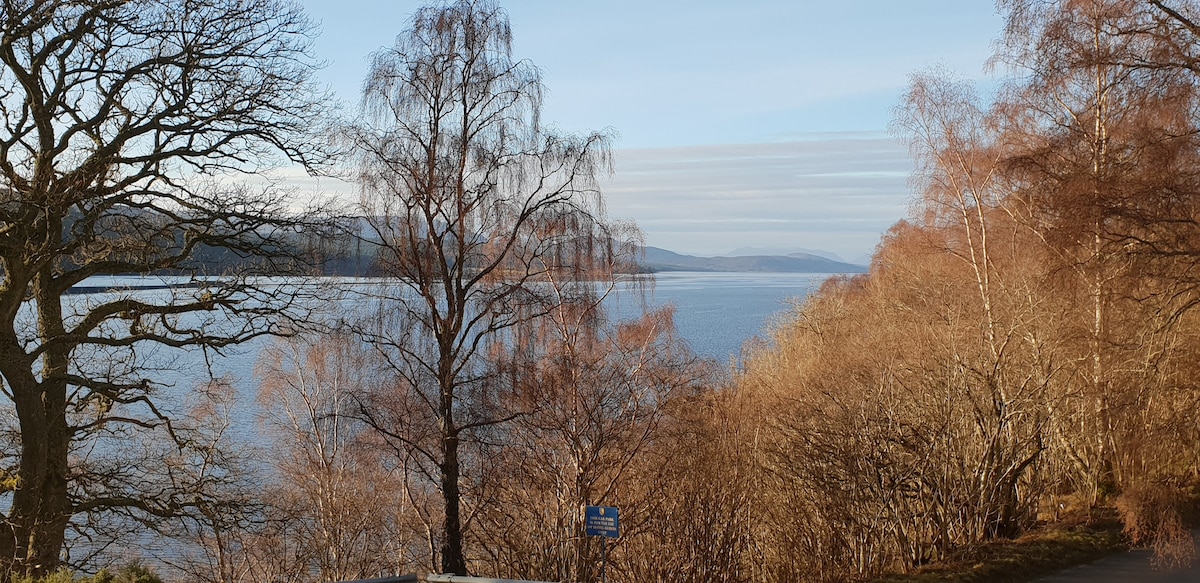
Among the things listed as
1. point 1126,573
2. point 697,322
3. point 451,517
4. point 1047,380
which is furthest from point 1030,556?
point 697,322

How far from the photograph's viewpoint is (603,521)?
473 inches

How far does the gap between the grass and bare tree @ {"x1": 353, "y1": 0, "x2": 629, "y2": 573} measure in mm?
7306

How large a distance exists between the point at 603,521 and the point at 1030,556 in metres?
6.42

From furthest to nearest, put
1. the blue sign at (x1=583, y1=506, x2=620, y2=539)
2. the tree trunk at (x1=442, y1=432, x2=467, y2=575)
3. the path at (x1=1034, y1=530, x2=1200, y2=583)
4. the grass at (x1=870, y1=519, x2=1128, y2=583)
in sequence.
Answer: the tree trunk at (x1=442, y1=432, x2=467, y2=575) → the path at (x1=1034, y1=530, x2=1200, y2=583) → the grass at (x1=870, y1=519, x2=1128, y2=583) → the blue sign at (x1=583, y1=506, x2=620, y2=539)

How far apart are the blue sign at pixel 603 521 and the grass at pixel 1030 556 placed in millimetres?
3520

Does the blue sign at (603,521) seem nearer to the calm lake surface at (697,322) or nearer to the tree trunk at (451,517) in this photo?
the tree trunk at (451,517)

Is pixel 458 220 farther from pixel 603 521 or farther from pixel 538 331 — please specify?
pixel 603 521

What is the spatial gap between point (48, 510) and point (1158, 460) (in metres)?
17.6

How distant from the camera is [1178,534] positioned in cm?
1369

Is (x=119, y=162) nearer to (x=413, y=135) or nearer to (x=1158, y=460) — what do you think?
(x=413, y=135)

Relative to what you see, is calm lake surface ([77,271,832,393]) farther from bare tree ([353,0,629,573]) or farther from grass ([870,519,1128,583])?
grass ([870,519,1128,583])

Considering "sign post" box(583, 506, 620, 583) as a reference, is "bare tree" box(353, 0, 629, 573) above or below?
above

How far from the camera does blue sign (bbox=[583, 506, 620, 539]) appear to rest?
11.9m

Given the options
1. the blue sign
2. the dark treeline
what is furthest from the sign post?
the dark treeline
